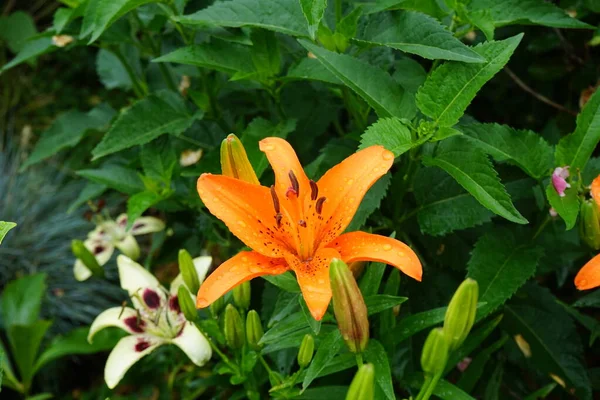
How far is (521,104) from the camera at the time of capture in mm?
1435

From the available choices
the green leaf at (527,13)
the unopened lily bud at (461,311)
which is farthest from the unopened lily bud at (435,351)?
the green leaf at (527,13)

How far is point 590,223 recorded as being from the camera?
0.78 m

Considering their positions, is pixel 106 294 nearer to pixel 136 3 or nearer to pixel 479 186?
pixel 136 3

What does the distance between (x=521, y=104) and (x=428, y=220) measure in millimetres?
637

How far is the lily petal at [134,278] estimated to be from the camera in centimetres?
102

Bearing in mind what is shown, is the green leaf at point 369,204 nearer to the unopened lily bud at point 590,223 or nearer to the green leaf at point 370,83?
the green leaf at point 370,83

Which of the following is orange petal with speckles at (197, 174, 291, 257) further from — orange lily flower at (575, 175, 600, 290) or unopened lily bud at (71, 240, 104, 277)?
unopened lily bud at (71, 240, 104, 277)

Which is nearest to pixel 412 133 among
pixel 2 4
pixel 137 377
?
pixel 137 377

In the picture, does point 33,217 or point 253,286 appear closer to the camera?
point 253,286

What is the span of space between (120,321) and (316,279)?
1.38 feet

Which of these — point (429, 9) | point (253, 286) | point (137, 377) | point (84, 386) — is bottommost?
point (84, 386)

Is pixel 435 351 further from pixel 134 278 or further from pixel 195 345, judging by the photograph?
pixel 134 278

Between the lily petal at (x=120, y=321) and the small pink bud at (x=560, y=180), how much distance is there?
1.85 feet

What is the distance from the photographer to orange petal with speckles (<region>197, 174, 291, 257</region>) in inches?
27.8
